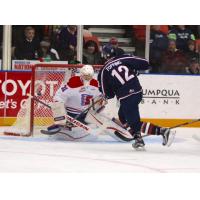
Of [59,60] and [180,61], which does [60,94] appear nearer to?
[59,60]

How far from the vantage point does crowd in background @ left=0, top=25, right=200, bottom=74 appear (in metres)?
9.47

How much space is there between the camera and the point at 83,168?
18.6ft

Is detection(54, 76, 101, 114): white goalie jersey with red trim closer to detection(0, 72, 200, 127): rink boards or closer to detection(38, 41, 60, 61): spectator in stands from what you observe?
detection(0, 72, 200, 127): rink boards

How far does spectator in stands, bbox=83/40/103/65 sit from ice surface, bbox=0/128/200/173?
1.80m

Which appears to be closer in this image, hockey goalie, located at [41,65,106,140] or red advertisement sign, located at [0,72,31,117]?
hockey goalie, located at [41,65,106,140]

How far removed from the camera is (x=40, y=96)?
26.9ft

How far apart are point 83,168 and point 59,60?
4124mm

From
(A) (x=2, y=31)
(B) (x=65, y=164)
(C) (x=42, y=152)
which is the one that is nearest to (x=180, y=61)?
(A) (x=2, y=31)

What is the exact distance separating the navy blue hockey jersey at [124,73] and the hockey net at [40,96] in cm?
128

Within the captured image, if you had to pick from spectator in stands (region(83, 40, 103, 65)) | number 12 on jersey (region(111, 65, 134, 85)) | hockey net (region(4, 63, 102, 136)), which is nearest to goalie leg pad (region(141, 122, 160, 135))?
number 12 on jersey (region(111, 65, 134, 85))

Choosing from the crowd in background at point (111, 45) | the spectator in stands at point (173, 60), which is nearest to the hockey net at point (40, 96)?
the crowd in background at point (111, 45)
